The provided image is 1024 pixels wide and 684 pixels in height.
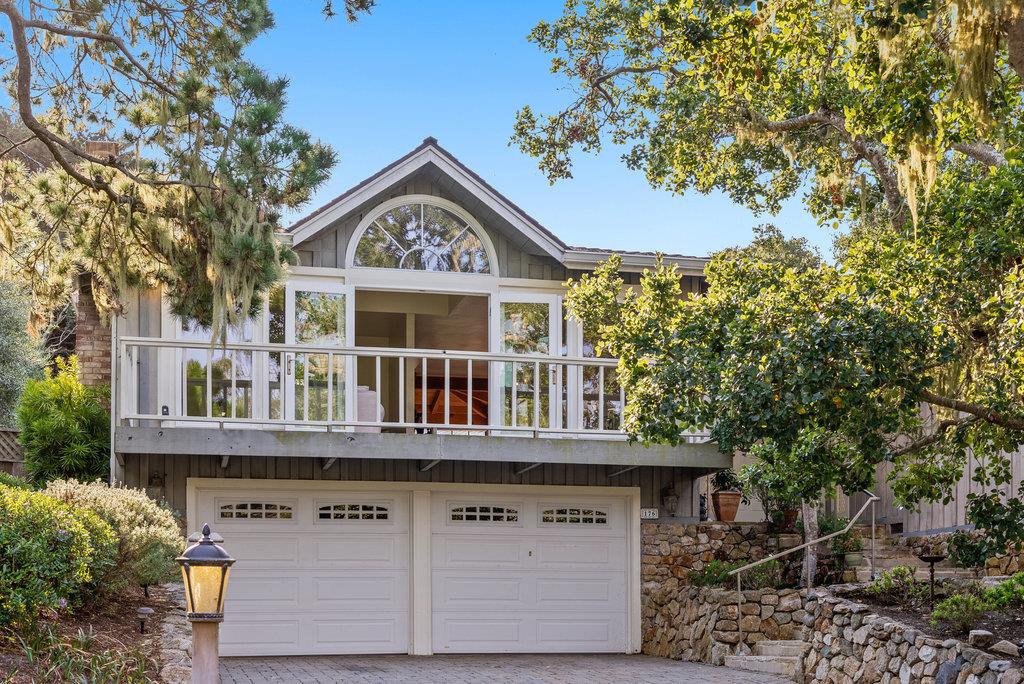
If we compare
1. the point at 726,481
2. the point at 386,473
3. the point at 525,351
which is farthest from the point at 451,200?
the point at 726,481

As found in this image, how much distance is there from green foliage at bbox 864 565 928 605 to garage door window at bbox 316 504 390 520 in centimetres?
577

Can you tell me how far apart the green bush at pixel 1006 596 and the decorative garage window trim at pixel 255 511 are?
7798mm

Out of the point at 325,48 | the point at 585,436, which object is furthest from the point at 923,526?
the point at 325,48

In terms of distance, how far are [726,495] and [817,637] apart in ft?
12.6

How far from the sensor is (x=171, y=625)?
8.91 metres

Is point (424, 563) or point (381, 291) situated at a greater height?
point (381, 291)

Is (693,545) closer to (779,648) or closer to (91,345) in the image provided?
(779,648)

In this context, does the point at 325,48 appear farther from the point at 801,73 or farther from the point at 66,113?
the point at 801,73

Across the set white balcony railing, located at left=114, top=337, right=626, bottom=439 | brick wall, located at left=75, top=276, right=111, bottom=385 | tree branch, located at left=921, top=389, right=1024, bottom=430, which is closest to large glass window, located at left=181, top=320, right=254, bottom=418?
white balcony railing, located at left=114, top=337, right=626, bottom=439

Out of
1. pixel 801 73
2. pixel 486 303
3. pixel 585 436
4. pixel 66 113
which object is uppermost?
pixel 801 73

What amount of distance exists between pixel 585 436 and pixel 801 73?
16.1 feet

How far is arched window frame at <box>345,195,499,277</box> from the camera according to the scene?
1523cm

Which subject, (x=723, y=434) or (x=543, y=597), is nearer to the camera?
(x=723, y=434)

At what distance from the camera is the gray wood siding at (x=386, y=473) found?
1410 cm
